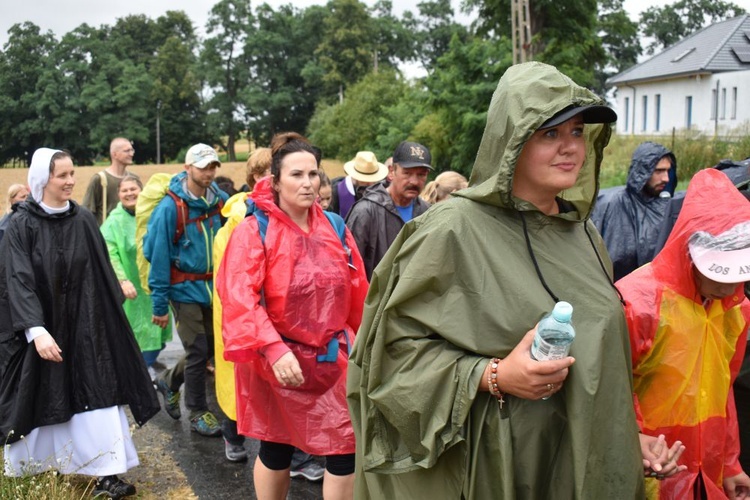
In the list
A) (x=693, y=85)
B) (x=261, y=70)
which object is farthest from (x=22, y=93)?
(x=693, y=85)

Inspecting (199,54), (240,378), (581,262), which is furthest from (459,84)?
(199,54)

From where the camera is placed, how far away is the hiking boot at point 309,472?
5254 mm

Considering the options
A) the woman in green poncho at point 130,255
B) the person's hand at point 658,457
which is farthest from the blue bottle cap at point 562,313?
the woman in green poncho at point 130,255

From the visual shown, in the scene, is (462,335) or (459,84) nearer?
(462,335)

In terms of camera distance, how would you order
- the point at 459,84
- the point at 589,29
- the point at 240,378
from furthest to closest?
the point at 589,29 → the point at 459,84 → the point at 240,378

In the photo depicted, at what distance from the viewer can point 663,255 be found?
293 cm

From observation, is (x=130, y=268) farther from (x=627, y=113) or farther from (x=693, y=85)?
(x=627, y=113)

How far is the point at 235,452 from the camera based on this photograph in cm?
558

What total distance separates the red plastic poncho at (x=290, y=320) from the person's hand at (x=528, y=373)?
5.65 feet

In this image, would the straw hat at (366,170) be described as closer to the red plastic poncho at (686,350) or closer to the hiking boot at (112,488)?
the hiking boot at (112,488)

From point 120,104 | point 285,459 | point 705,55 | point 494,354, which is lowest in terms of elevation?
point 285,459

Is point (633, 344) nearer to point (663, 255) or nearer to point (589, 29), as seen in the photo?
point (663, 255)

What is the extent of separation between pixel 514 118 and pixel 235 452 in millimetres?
3955

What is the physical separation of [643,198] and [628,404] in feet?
14.0
